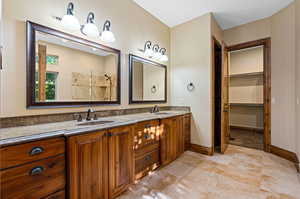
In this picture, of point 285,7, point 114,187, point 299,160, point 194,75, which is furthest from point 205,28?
point 114,187

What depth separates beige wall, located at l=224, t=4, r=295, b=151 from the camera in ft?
8.30

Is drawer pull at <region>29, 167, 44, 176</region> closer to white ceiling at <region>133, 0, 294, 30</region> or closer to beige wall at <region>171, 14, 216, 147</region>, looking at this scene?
beige wall at <region>171, 14, 216, 147</region>

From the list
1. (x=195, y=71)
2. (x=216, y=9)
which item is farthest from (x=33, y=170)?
(x=216, y=9)

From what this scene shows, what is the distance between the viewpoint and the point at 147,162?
6.60 ft

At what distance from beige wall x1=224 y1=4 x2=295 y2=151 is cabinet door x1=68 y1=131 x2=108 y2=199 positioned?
3.16 meters

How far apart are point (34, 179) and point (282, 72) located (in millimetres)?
3884

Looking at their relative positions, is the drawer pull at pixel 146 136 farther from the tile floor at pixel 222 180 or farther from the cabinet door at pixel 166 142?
the tile floor at pixel 222 180

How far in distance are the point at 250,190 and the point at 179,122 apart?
130cm

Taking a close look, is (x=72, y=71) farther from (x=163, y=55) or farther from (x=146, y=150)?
(x=163, y=55)

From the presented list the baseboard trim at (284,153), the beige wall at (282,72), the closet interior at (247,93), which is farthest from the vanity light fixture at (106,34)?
the closet interior at (247,93)

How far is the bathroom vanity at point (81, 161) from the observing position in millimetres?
939

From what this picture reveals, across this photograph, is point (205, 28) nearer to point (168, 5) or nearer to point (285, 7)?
point (168, 5)

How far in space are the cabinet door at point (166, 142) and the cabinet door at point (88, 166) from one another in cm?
104

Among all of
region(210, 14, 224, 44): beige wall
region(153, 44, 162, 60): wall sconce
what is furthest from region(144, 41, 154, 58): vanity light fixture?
region(210, 14, 224, 44): beige wall
